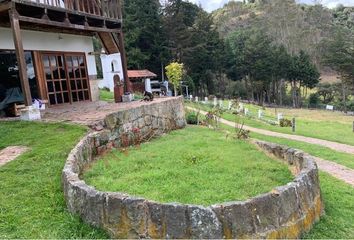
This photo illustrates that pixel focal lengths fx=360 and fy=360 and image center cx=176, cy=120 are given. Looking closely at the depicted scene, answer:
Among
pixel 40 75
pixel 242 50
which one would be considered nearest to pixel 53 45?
pixel 40 75

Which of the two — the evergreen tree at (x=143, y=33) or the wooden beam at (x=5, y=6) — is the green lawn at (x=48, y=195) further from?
the evergreen tree at (x=143, y=33)

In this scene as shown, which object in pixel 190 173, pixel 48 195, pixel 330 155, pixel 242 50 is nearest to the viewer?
pixel 48 195

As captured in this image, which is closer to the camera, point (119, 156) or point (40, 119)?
point (119, 156)

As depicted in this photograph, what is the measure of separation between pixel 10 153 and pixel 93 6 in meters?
7.35


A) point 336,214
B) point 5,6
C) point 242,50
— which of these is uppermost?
point 5,6

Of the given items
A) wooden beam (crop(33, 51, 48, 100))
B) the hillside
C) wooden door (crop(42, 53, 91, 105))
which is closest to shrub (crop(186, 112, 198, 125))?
wooden door (crop(42, 53, 91, 105))

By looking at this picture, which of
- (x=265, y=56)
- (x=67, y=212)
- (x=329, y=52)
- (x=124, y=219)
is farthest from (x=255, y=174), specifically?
(x=329, y=52)

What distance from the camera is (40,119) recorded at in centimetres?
954

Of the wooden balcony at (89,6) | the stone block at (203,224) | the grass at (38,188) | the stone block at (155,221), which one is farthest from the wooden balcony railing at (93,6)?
the stone block at (203,224)

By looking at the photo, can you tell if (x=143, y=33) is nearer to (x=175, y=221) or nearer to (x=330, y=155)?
(x=330, y=155)

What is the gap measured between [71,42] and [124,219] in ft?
37.5

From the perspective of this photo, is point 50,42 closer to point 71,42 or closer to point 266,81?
point 71,42

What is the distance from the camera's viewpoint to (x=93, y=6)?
42.0 feet

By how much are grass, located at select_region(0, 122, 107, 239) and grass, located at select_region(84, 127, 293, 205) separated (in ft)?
2.13
